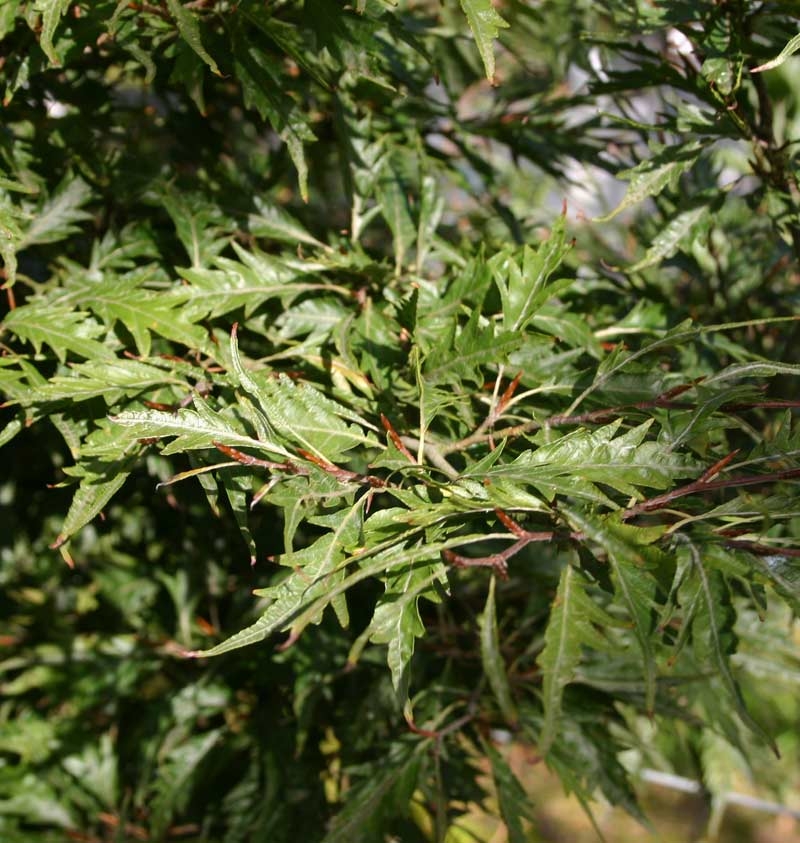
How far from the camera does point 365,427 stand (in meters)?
0.84

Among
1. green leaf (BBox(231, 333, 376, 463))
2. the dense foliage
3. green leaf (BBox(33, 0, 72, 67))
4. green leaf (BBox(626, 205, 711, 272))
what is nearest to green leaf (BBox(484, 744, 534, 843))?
the dense foliage

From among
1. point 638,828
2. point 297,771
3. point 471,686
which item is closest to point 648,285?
point 471,686

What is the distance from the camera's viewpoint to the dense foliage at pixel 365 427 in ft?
2.23

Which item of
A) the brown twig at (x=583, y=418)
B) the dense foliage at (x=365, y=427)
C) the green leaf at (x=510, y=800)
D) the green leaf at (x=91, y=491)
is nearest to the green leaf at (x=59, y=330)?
the dense foliage at (x=365, y=427)

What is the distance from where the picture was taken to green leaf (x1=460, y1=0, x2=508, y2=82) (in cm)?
72

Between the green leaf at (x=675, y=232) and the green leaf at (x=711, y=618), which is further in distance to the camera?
the green leaf at (x=675, y=232)

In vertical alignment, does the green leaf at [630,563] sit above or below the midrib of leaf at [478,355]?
below

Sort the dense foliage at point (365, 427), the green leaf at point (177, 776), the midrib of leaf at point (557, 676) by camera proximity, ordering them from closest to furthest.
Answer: the midrib of leaf at point (557, 676), the dense foliage at point (365, 427), the green leaf at point (177, 776)

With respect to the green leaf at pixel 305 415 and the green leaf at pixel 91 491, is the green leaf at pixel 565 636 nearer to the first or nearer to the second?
the green leaf at pixel 305 415

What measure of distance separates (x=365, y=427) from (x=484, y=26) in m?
0.35

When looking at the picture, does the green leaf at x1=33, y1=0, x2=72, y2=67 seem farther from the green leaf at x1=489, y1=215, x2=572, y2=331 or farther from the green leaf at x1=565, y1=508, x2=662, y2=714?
the green leaf at x1=565, y1=508, x2=662, y2=714

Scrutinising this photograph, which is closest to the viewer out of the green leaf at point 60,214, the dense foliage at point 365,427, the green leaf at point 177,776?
the dense foliage at point 365,427

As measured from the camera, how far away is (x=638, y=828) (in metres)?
2.38

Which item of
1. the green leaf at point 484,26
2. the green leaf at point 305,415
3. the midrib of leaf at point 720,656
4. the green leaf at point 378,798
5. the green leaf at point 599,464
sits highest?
the green leaf at point 484,26
